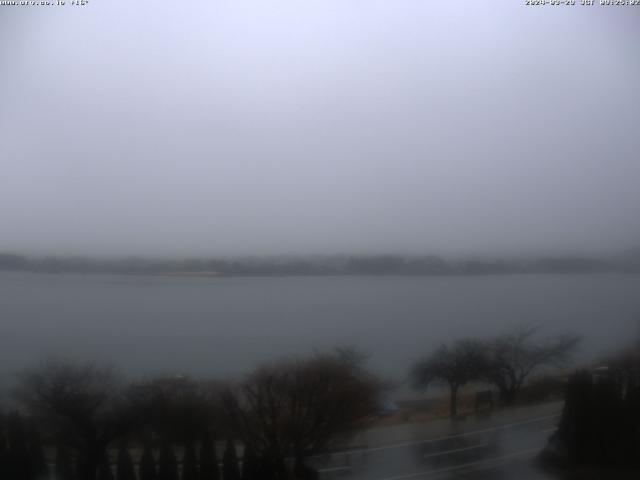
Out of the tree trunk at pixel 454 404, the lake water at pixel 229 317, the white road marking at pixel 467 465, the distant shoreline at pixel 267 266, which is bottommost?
the white road marking at pixel 467 465

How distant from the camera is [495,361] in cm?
182

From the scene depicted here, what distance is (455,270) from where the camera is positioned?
69.1 inches

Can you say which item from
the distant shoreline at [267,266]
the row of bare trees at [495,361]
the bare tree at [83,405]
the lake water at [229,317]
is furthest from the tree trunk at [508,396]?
the bare tree at [83,405]

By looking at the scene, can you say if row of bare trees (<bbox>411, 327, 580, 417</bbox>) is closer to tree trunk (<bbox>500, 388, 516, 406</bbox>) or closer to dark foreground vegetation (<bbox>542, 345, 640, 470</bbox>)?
tree trunk (<bbox>500, 388, 516, 406</bbox>)

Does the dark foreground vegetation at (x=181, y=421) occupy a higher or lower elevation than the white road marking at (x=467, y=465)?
higher

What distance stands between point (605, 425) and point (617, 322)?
35 cm

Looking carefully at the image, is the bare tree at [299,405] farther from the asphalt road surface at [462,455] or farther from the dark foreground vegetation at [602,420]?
the dark foreground vegetation at [602,420]

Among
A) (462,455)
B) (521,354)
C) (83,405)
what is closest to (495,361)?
(521,354)

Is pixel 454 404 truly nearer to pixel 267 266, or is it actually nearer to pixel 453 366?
pixel 453 366

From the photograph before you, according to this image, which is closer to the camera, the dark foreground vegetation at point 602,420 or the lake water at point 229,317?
the lake water at point 229,317

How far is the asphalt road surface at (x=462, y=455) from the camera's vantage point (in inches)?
72.0

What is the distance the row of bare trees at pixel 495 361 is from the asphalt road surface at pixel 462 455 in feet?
0.29

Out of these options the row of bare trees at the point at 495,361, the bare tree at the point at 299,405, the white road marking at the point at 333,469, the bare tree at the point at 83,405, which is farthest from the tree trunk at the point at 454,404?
Answer: the bare tree at the point at 83,405

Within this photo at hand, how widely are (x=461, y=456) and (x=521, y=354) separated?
0.36 meters
